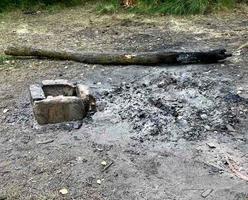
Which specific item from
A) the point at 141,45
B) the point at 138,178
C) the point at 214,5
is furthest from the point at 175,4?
the point at 138,178

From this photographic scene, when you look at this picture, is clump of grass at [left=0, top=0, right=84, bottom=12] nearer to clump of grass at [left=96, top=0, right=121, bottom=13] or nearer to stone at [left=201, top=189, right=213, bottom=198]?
clump of grass at [left=96, top=0, right=121, bottom=13]

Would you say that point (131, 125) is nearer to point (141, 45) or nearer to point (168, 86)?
point (168, 86)

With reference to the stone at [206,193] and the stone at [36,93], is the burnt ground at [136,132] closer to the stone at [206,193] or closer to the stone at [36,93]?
the stone at [206,193]

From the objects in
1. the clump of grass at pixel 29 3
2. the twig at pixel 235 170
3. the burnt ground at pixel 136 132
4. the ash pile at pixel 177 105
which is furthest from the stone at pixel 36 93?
the clump of grass at pixel 29 3

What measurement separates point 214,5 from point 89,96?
16.6 ft

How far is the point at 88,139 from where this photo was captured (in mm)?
5020

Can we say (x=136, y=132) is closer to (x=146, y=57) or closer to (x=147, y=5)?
(x=146, y=57)

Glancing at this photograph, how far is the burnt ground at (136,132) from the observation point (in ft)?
14.0

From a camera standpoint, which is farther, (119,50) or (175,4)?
(175,4)

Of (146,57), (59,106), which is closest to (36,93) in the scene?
(59,106)

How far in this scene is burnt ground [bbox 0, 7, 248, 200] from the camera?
428 centimetres

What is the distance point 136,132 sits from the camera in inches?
201

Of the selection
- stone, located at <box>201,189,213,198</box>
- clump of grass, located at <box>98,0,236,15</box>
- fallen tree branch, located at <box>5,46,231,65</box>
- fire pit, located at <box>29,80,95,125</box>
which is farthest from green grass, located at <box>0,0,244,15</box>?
stone, located at <box>201,189,213,198</box>

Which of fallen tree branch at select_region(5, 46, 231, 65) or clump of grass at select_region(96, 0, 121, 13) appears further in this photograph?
clump of grass at select_region(96, 0, 121, 13)
